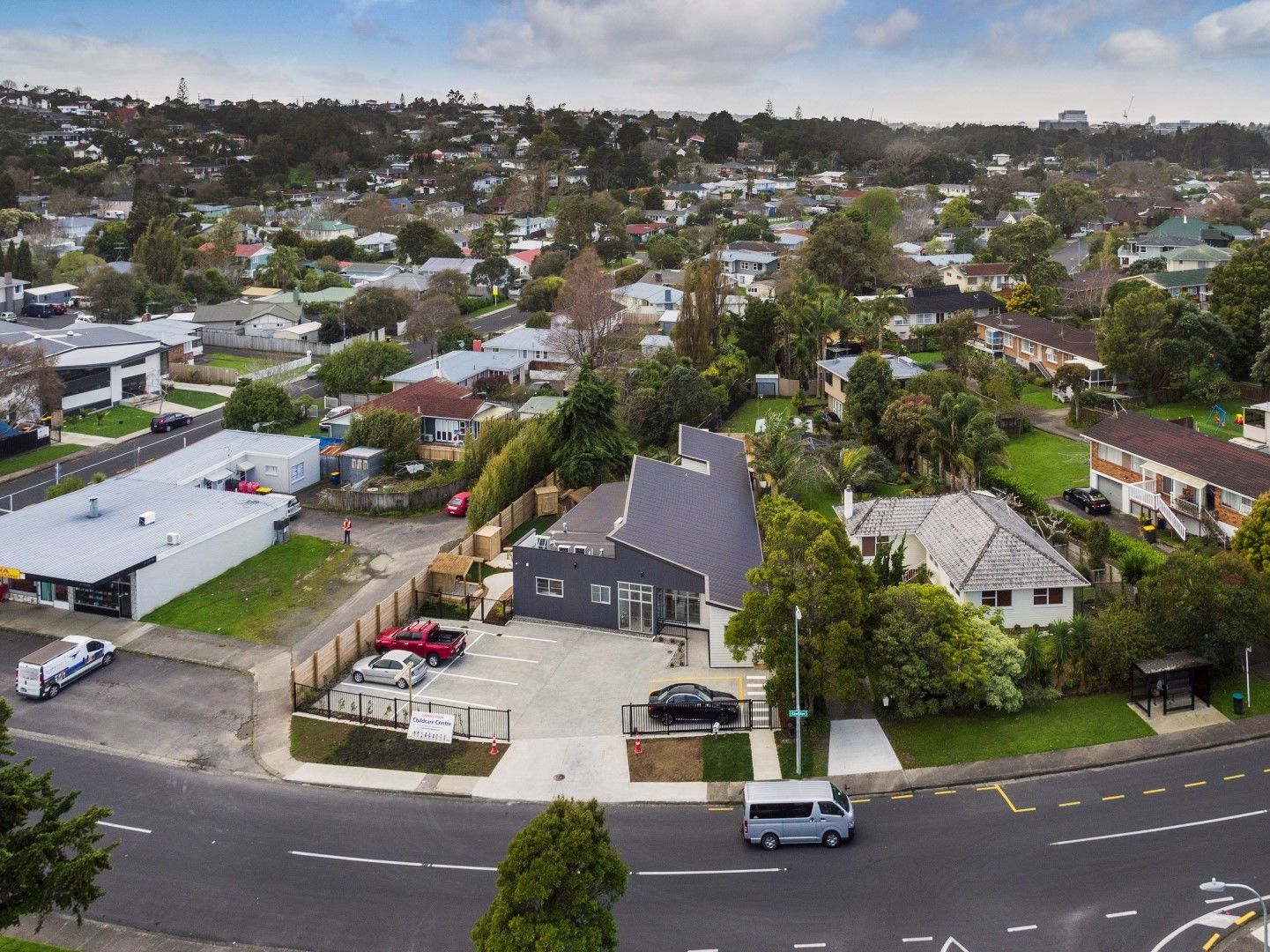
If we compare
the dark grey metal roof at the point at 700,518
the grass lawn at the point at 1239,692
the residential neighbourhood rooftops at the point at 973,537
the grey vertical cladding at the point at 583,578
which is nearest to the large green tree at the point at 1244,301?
the residential neighbourhood rooftops at the point at 973,537

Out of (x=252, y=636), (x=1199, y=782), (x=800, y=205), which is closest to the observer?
(x=1199, y=782)

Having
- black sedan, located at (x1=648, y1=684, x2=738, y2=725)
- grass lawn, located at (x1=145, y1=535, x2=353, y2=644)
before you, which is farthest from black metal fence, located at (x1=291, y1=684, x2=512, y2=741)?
grass lawn, located at (x1=145, y1=535, x2=353, y2=644)

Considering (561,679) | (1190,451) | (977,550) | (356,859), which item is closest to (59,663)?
(356,859)

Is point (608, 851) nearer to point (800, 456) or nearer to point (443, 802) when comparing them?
point (443, 802)

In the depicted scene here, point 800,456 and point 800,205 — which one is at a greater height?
point 800,205

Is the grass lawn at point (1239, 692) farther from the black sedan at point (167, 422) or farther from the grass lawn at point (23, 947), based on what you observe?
the black sedan at point (167, 422)

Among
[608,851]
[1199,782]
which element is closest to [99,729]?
[608,851]

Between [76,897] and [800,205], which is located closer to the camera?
[76,897]
